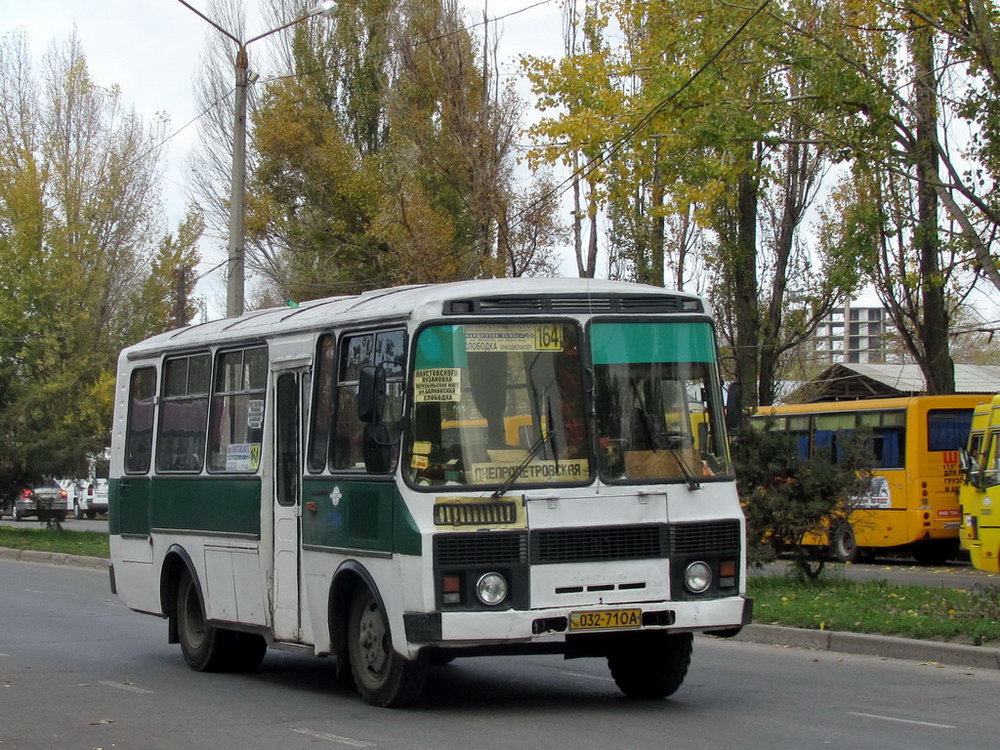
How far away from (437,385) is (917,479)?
19606 millimetres

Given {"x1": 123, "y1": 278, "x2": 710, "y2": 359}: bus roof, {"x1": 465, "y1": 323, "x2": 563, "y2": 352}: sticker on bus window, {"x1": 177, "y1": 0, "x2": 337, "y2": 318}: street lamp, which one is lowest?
{"x1": 465, "y1": 323, "x2": 563, "y2": 352}: sticker on bus window

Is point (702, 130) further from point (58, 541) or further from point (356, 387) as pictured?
point (58, 541)

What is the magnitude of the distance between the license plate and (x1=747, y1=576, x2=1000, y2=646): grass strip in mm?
4466

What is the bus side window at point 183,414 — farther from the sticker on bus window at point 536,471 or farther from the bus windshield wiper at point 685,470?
the bus windshield wiper at point 685,470

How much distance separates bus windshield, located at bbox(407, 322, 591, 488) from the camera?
363 inches

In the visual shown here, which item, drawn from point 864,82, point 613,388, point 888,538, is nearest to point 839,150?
point 864,82

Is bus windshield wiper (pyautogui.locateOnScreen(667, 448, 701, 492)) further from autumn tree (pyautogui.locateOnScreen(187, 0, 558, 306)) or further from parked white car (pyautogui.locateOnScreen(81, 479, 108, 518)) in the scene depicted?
parked white car (pyautogui.locateOnScreen(81, 479, 108, 518))

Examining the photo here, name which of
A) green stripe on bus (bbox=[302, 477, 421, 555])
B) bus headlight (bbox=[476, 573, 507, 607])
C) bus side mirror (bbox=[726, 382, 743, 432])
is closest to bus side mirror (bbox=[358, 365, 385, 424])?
green stripe on bus (bbox=[302, 477, 421, 555])

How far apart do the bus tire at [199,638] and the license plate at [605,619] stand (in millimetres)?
4172

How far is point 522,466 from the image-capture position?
923 cm

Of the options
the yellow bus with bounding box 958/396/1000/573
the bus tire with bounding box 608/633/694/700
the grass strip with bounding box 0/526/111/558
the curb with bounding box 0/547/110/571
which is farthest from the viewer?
the grass strip with bounding box 0/526/111/558

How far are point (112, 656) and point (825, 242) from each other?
2414 cm

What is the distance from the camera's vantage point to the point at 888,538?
27.0 m

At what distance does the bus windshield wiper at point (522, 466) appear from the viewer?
29.9 ft
